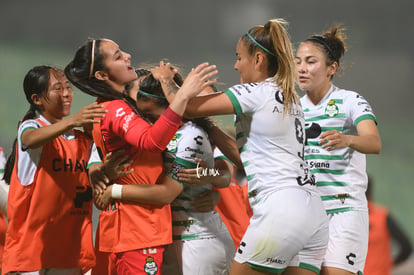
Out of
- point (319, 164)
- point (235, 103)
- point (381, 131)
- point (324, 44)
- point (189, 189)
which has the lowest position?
point (381, 131)

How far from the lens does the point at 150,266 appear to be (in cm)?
269

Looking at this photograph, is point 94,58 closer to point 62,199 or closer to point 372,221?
point 62,199

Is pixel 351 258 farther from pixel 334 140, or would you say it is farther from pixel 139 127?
pixel 139 127

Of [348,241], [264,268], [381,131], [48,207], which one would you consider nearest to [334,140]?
[348,241]

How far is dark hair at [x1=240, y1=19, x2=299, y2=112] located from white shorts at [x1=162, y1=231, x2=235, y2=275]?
94 cm

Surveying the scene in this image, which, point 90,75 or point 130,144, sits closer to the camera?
point 130,144

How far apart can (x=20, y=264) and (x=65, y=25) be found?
16.1ft

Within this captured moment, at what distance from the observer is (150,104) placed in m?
3.05

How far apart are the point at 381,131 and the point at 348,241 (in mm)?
4642

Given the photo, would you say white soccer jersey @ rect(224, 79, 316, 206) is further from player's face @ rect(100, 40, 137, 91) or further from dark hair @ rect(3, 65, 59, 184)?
dark hair @ rect(3, 65, 59, 184)

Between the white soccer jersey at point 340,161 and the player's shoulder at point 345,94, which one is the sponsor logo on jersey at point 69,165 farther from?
the player's shoulder at point 345,94

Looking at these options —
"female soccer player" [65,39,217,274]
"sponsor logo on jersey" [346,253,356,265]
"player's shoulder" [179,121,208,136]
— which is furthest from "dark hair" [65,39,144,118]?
"sponsor logo on jersey" [346,253,356,265]

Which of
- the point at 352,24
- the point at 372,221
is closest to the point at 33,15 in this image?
the point at 352,24

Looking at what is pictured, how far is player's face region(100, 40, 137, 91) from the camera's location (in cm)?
295
